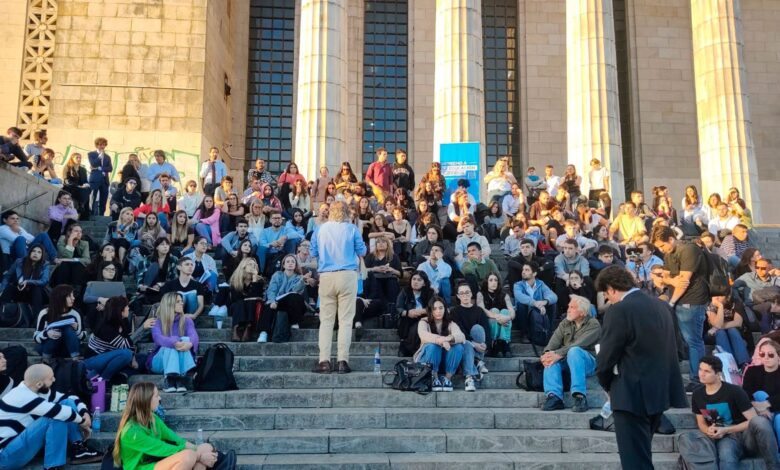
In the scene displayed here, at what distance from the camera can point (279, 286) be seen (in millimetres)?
10977

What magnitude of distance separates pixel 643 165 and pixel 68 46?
20360 mm

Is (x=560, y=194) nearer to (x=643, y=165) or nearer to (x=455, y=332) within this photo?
(x=455, y=332)

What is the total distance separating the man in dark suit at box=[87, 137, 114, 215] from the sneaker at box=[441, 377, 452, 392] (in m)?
11.2

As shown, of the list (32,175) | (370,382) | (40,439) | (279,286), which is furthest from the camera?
(32,175)

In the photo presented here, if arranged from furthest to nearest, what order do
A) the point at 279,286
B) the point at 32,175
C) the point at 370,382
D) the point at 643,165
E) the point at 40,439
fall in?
the point at 643,165, the point at 32,175, the point at 279,286, the point at 370,382, the point at 40,439

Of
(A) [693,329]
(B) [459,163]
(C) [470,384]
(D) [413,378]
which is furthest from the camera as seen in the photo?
(B) [459,163]

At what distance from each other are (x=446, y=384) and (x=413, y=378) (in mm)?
462

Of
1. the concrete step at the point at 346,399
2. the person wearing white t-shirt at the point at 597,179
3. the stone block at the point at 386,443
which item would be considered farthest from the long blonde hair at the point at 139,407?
the person wearing white t-shirt at the point at 597,179

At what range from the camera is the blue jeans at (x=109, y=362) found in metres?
Result: 8.91

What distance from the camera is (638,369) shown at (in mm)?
5754

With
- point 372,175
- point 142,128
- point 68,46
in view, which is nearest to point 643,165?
point 372,175

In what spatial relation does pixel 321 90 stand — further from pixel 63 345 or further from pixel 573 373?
pixel 573 373

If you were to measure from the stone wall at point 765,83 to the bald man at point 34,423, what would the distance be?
26.1m

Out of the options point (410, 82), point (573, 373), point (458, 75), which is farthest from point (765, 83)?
point (573, 373)
